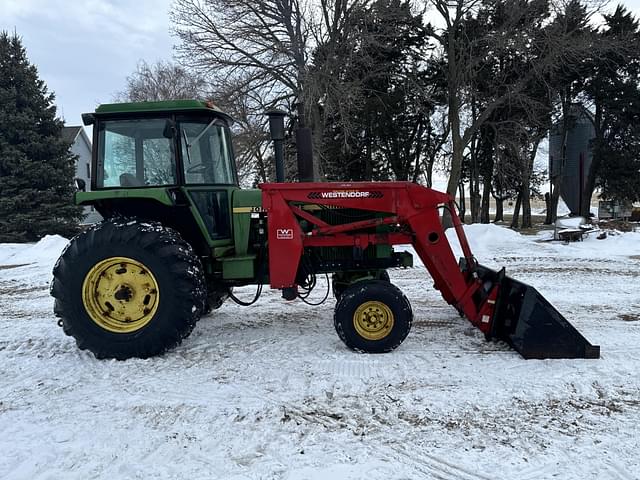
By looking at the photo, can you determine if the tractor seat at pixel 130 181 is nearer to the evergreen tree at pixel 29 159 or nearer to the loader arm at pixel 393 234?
the loader arm at pixel 393 234

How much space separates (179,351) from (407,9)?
57.2ft

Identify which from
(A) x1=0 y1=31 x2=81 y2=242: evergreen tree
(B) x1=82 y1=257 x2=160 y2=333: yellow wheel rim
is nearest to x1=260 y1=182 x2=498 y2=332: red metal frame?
(B) x1=82 y1=257 x2=160 y2=333: yellow wheel rim

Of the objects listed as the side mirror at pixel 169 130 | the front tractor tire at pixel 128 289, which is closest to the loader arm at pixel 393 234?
the front tractor tire at pixel 128 289

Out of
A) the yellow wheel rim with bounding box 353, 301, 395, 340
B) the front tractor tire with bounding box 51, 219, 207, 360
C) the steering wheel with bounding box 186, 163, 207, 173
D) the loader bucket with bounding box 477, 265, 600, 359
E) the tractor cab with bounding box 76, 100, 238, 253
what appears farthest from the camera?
the steering wheel with bounding box 186, 163, 207, 173

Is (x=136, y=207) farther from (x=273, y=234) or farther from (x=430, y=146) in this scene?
(x=430, y=146)

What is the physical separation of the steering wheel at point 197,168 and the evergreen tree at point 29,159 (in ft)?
55.2

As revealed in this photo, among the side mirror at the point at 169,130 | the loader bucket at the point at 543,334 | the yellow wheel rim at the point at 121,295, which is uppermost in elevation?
the side mirror at the point at 169,130

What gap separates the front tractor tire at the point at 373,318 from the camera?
14.9ft

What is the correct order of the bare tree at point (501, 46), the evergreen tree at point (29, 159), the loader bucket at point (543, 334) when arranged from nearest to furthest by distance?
the loader bucket at point (543, 334) < the bare tree at point (501, 46) < the evergreen tree at point (29, 159)

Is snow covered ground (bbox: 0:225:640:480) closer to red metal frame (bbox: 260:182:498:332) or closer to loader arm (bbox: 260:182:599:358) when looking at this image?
loader arm (bbox: 260:182:599:358)

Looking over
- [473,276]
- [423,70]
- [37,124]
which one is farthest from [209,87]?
[473,276]

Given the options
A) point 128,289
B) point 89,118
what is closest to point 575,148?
point 89,118

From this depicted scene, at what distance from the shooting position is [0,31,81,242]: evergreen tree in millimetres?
18703

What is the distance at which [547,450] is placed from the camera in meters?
2.91
